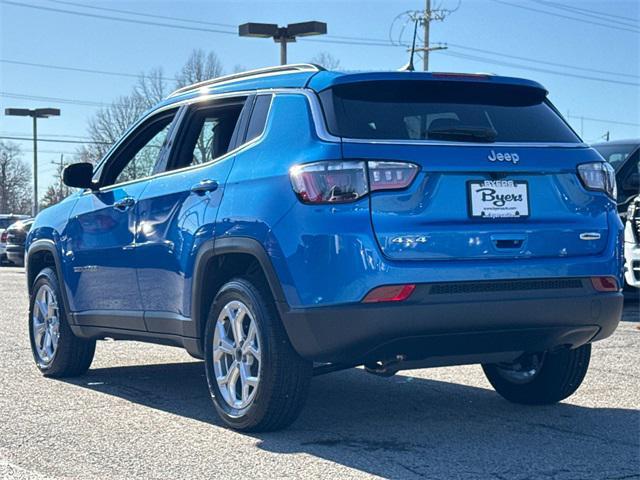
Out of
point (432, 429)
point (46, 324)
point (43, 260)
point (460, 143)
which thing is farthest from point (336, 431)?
point (43, 260)

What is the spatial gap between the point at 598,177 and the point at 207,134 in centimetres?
→ 226

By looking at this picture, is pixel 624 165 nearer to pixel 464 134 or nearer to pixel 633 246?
pixel 633 246

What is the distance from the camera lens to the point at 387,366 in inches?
218

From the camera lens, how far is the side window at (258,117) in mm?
5918

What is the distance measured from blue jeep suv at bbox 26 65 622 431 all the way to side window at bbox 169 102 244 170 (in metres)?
0.02

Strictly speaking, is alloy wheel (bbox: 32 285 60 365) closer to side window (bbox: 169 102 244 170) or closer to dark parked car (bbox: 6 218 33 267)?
side window (bbox: 169 102 244 170)

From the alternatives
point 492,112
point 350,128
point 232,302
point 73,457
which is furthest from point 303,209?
point 73,457

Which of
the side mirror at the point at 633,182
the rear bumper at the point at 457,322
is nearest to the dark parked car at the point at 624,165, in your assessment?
the side mirror at the point at 633,182

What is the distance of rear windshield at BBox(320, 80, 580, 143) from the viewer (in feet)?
17.8

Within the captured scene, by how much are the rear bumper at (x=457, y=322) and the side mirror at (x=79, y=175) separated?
265cm

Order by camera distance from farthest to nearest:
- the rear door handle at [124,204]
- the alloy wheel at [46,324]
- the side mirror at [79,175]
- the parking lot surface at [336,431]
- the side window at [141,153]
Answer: the alloy wheel at [46,324], the side mirror at [79,175], the side window at [141,153], the rear door handle at [124,204], the parking lot surface at [336,431]

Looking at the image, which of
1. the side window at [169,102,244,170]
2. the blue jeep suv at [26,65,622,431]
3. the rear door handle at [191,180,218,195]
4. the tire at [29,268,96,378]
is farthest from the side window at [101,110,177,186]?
the tire at [29,268,96,378]

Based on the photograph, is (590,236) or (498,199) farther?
(590,236)

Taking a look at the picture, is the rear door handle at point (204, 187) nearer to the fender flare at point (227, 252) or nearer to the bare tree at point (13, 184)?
the fender flare at point (227, 252)
